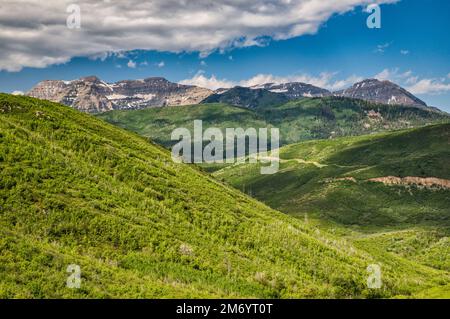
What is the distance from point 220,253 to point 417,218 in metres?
178

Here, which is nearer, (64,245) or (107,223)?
(64,245)

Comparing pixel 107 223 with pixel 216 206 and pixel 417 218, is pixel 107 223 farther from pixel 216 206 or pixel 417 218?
pixel 417 218

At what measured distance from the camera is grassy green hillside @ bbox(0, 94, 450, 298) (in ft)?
88.7

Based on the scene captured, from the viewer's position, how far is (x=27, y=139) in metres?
45.9

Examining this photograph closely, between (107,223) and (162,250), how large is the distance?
193 inches

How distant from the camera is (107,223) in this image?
117 ft

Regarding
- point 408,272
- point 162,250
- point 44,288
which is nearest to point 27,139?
point 162,250

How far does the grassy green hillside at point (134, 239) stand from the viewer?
88.7ft

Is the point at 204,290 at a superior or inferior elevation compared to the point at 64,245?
inferior

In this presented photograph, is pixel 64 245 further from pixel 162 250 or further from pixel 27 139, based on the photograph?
pixel 27 139

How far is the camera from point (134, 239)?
115 ft
